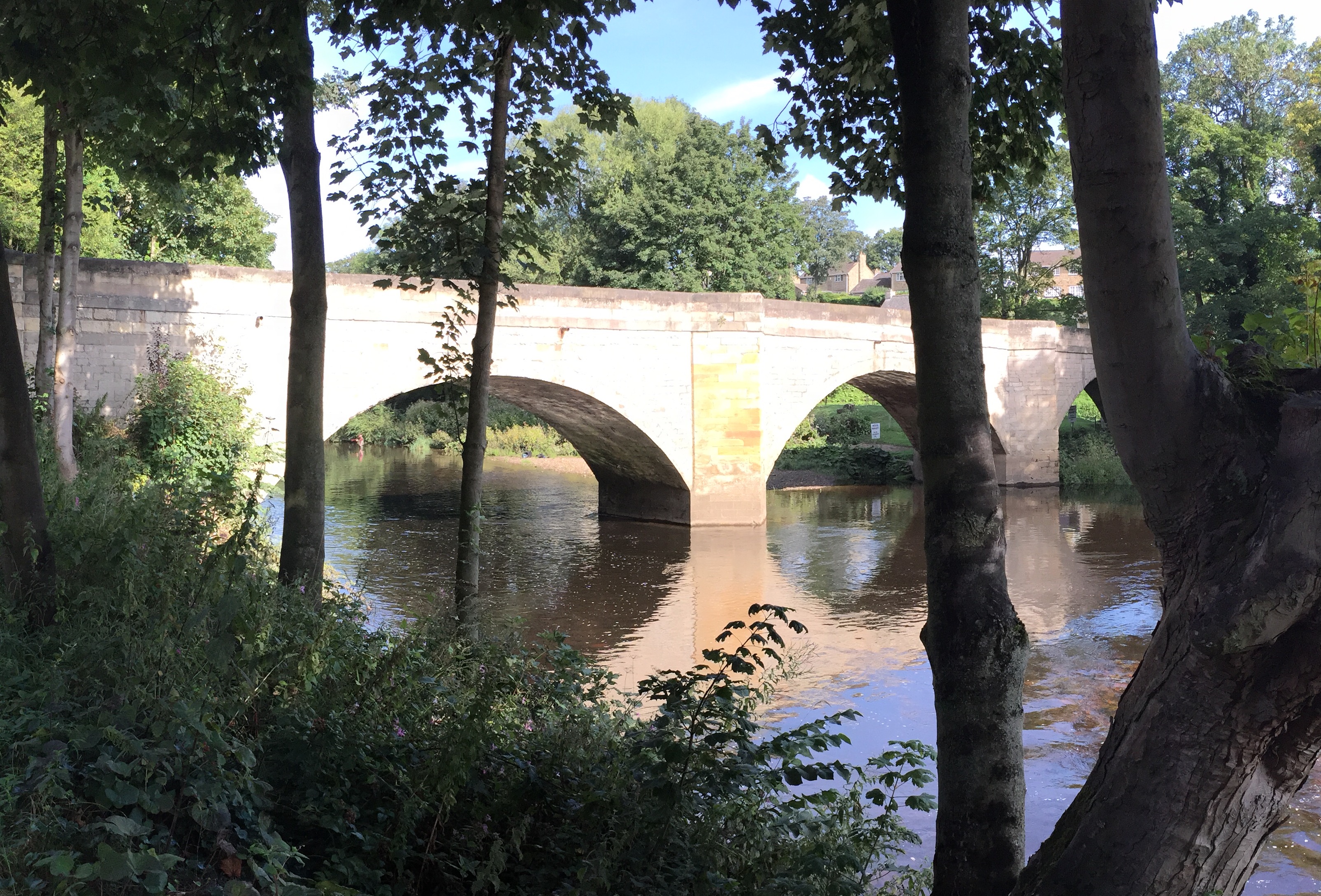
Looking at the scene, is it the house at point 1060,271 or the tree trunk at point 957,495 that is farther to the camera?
the house at point 1060,271

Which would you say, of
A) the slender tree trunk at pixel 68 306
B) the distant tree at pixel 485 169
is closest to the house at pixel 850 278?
the slender tree trunk at pixel 68 306

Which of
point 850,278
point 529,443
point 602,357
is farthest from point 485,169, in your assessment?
point 850,278

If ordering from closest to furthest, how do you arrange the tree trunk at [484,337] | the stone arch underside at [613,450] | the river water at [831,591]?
the tree trunk at [484,337], the river water at [831,591], the stone arch underside at [613,450]

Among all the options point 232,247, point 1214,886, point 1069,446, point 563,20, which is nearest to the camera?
point 1214,886

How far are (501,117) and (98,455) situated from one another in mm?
6747

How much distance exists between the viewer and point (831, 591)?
12.2 meters

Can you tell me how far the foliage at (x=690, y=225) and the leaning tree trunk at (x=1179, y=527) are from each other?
24473 millimetres

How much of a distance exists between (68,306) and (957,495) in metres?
8.71

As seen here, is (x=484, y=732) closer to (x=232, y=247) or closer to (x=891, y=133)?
(x=891, y=133)

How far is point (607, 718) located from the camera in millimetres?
4242

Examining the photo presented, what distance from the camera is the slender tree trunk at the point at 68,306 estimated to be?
8570mm

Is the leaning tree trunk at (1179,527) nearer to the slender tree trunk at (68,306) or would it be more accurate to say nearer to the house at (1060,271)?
the slender tree trunk at (68,306)

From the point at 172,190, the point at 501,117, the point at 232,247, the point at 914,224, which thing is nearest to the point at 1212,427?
the point at 914,224

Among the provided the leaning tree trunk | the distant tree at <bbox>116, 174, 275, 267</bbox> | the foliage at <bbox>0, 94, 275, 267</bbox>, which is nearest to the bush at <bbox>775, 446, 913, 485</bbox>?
the distant tree at <bbox>116, 174, 275, 267</bbox>
